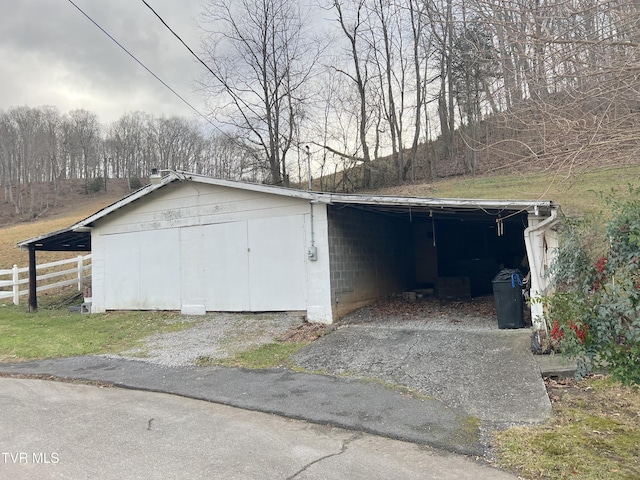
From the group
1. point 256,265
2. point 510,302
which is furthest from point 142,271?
point 510,302

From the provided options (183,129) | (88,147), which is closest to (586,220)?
(183,129)

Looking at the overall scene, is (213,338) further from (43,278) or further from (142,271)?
(43,278)

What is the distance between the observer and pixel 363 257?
11172 millimetres

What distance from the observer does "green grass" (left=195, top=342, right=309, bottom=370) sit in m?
6.96

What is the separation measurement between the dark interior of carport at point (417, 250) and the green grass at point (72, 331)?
3.93 meters

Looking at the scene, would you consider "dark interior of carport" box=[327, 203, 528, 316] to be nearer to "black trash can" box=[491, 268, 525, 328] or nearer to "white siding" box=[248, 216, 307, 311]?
"white siding" box=[248, 216, 307, 311]

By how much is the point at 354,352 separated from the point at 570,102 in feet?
15.5

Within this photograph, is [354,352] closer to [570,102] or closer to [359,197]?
[359,197]

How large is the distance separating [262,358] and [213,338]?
186 cm

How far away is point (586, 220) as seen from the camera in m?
5.60

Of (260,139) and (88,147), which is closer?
(260,139)

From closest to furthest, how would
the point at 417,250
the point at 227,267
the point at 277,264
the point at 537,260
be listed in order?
1. the point at 537,260
2. the point at 277,264
3. the point at 227,267
4. the point at 417,250

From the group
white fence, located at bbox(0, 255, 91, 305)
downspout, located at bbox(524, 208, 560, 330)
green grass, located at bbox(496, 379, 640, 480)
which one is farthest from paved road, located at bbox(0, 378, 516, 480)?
white fence, located at bbox(0, 255, 91, 305)

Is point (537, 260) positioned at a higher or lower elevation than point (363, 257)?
lower
